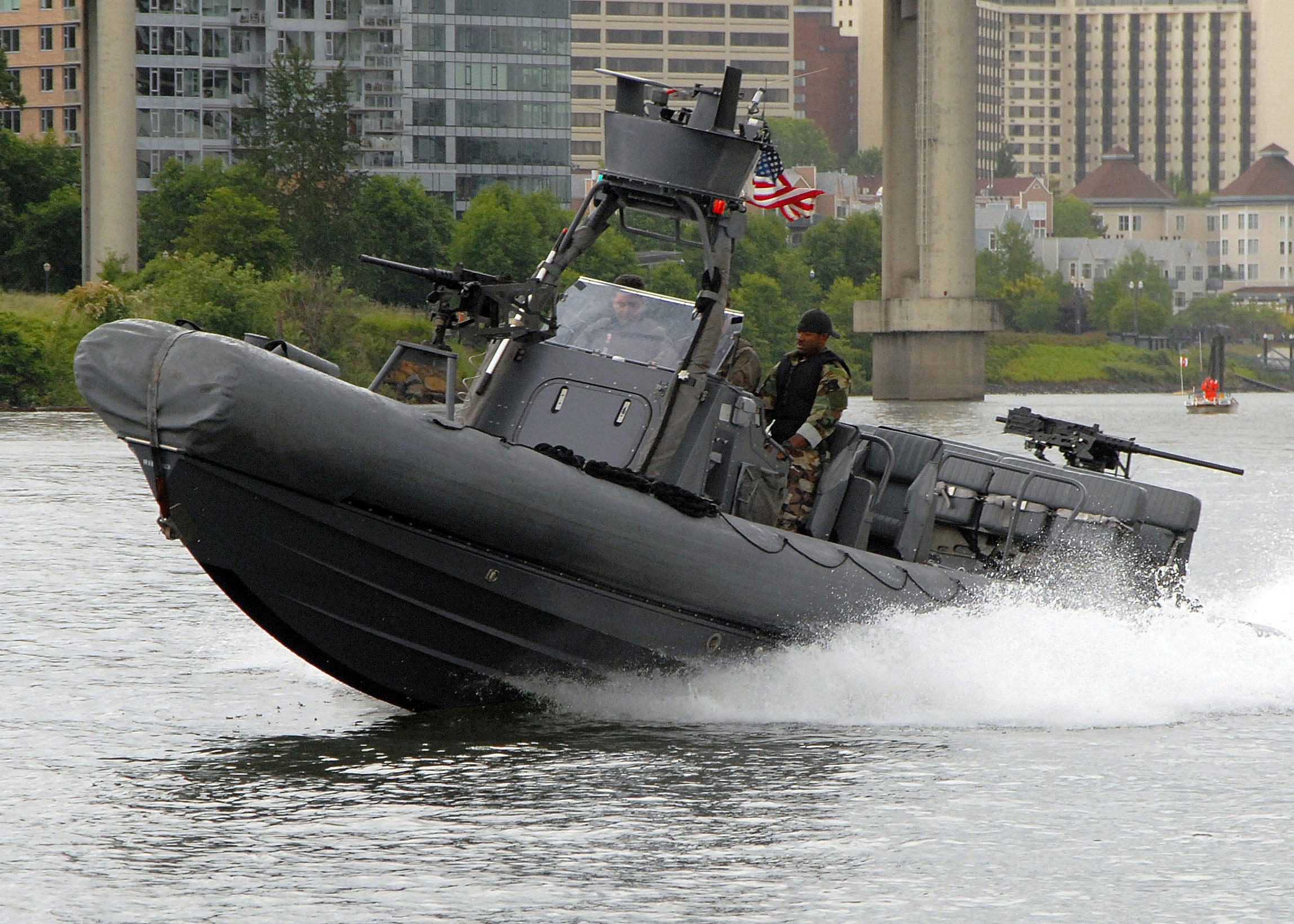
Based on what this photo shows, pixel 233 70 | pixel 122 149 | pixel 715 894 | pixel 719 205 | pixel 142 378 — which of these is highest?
pixel 233 70

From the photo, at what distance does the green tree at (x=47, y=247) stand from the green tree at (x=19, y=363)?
2072 centimetres

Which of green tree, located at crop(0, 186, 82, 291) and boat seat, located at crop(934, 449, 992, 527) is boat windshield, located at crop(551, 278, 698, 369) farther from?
green tree, located at crop(0, 186, 82, 291)

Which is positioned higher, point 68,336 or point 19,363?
point 68,336

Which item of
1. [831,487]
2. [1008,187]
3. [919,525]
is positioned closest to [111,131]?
[831,487]

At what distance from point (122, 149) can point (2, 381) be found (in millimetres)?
14801

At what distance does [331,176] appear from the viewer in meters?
73.2

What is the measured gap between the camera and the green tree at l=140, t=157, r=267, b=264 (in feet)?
229

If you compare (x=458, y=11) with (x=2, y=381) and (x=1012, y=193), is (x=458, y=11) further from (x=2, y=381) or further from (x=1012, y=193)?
(x=1012, y=193)

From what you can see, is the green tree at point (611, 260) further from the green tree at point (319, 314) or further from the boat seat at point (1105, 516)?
the boat seat at point (1105, 516)

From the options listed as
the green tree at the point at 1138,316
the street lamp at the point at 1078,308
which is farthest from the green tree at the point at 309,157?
the green tree at the point at 1138,316

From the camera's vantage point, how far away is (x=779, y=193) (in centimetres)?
1281

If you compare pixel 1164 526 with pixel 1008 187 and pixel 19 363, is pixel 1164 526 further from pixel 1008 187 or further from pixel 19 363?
pixel 1008 187

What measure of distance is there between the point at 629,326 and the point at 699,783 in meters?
2.66

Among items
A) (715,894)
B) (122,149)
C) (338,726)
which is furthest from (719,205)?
(122,149)
